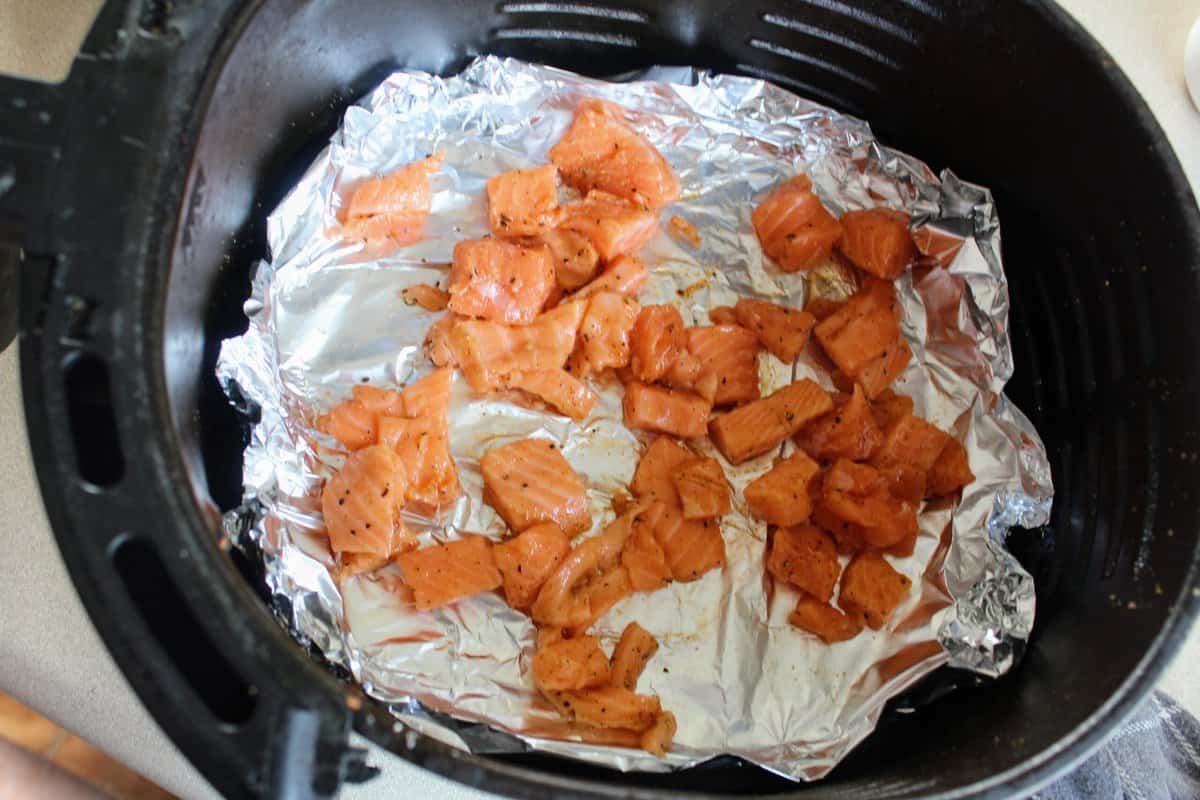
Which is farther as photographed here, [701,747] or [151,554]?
[701,747]

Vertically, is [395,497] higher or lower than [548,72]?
lower

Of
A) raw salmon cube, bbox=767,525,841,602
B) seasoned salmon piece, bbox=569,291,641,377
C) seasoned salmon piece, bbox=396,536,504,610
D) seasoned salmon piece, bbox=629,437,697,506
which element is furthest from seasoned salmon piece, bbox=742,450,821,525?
seasoned salmon piece, bbox=396,536,504,610

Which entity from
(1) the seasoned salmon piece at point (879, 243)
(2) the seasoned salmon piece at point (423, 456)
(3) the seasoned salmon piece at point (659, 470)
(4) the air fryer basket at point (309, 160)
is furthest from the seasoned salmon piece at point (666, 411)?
(4) the air fryer basket at point (309, 160)

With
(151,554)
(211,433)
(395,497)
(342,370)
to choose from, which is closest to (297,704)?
(151,554)

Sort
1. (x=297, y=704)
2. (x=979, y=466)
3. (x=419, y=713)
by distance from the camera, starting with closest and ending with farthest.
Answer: (x=297, y=704)
(x=419, y=713)
(x=979, y=466)

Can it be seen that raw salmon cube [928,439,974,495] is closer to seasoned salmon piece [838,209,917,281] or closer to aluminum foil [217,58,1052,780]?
aluminum foil [217,58,1052,780]

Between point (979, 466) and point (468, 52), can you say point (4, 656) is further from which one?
point (979, 466)
